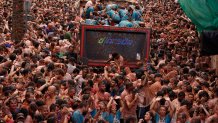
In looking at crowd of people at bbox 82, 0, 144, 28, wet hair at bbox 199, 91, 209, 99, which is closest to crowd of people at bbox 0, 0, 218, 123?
wet hair at bbox 199, 91, 209, 99

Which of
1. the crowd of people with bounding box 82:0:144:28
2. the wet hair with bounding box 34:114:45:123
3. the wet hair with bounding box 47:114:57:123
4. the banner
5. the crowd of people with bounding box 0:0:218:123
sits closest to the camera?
the wet hair with bounding box 47:114:57:123

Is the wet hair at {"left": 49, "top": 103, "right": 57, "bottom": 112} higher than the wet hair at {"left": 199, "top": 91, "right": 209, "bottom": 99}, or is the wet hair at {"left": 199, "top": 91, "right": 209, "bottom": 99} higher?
the wet hair at {"left": 199, "top": 91, "right": 209, "bottom": 99}

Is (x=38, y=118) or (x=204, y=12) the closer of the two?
(x=38, y=118)

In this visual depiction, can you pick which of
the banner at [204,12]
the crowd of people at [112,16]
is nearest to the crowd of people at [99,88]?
the crowd of people at [112,16]

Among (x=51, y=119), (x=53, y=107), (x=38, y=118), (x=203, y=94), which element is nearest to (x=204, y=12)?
(x=203, y=94)

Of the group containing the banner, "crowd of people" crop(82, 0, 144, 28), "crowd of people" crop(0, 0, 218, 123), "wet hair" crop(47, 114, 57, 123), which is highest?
the banner

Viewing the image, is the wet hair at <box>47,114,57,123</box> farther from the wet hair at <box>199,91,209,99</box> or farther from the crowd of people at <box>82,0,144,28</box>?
the crowd of people at <box>82,0,144,28</box>

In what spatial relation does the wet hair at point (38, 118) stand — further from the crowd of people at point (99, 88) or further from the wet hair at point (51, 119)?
the wet hair at point (51, 119)

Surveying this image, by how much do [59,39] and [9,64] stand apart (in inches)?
285

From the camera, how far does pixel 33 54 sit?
20.2 m

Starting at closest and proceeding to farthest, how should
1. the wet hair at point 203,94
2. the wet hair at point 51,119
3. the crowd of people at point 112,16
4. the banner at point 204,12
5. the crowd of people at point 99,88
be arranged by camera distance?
1. the wet hair at point 51,119
2. the banner at point 204,12
3. the crowd of people at point 99,88
4. the wet hair at point 203,94
5. the crowd of people at point 112,16

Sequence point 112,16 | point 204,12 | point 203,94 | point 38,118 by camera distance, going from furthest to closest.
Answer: point 112,16 < point 203,94 < point 204,12 < point 38,118

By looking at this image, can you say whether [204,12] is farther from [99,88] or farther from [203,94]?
[99,88]

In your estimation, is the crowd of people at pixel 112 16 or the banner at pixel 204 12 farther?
the crowd of people at pixel 112 16
